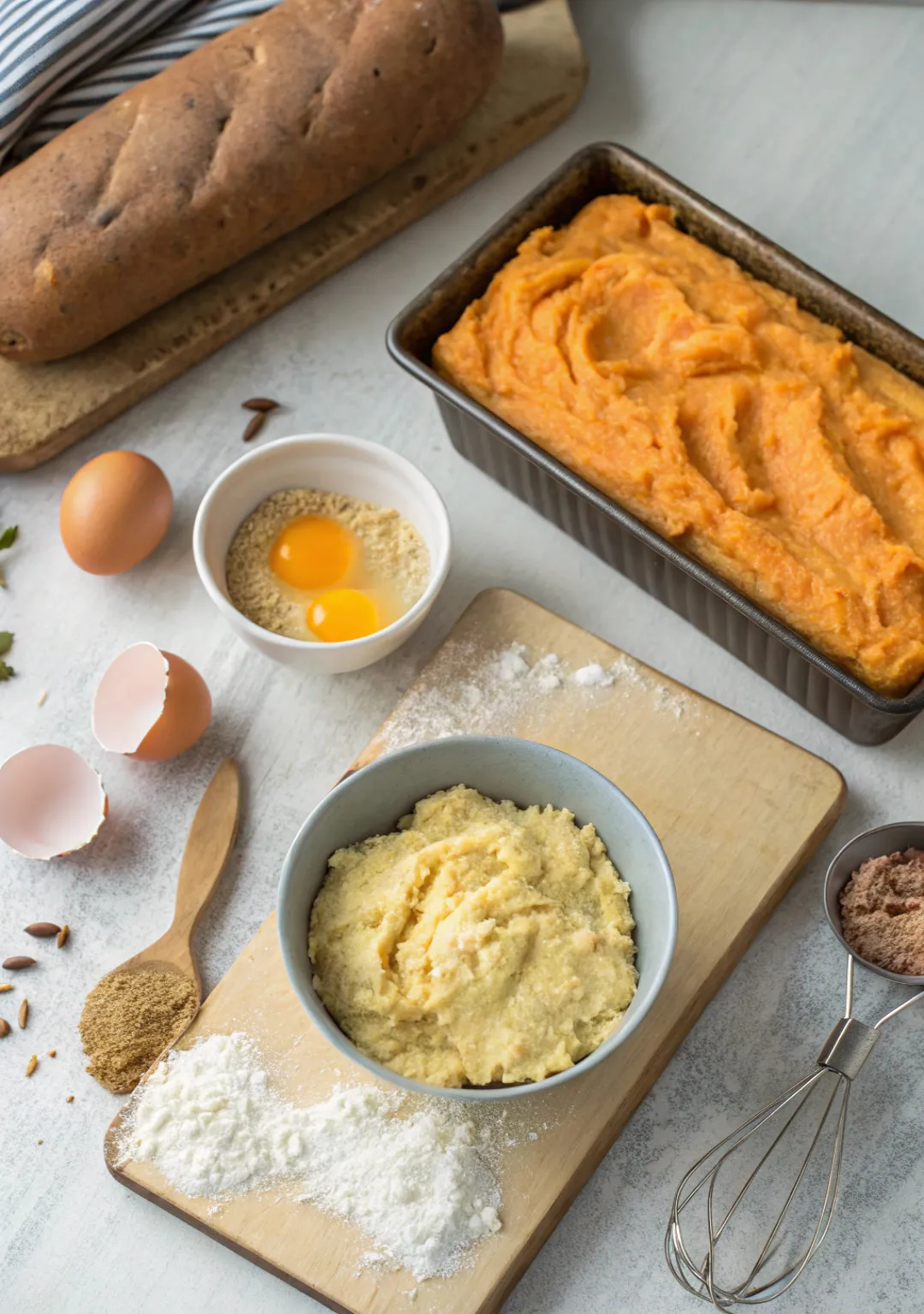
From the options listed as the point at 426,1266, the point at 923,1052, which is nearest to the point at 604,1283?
the point at 426,1266

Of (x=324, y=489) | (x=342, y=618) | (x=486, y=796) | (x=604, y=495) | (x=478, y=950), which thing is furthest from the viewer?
(x=324, y=489)

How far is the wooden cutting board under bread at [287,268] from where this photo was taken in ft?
9.26

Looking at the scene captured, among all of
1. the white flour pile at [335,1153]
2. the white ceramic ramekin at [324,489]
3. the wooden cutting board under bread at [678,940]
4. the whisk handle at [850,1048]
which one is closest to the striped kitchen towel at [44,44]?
the white ceramic ramekin at [324,489]

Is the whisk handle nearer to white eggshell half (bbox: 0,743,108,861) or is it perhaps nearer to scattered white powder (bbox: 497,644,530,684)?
scattered white powder (bbox: 497,644,530,684)

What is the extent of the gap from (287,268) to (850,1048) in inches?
82.2

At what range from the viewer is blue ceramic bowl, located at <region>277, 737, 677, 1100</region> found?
1.95 m

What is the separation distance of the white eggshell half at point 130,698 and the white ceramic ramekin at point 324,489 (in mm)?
177

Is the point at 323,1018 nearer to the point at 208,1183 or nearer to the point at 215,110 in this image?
the point at 208,1183

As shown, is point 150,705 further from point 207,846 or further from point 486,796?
point 486,796

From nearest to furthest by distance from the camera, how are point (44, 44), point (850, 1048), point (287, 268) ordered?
1. point (850, 1048)
2. point (44, 44)
3. point (287, 268)

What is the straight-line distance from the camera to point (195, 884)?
7.93 ft

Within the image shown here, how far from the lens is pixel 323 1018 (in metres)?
1.95

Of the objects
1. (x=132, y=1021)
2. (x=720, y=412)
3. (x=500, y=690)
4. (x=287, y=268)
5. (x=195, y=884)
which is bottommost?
(x=132, y=1021)

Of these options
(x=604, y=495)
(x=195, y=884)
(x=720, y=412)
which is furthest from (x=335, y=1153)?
(x=720, y=412)
